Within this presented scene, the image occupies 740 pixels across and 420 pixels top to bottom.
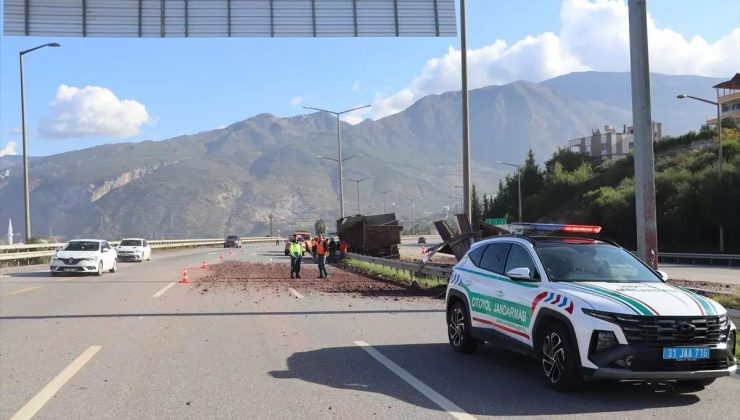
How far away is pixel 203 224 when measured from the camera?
629 ft

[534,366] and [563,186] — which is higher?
[563,186]

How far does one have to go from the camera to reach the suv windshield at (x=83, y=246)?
27984 mm

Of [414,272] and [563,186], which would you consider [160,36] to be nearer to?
[414,272]

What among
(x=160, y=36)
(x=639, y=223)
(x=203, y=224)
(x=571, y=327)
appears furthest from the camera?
(x=203, y=224)

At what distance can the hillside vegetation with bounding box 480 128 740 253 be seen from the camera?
52062mm

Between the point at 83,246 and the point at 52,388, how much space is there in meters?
22.3

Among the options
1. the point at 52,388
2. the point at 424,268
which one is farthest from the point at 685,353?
the point at 424,268

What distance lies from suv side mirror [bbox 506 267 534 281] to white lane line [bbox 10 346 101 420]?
5.08m

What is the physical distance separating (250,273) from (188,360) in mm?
20116

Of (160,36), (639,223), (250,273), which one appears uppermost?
(160,36)

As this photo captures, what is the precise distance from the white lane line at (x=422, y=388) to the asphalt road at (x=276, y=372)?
0.01 meters

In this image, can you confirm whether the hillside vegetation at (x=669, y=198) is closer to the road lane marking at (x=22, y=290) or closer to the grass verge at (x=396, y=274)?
the grass verge at (x=396, y=274)

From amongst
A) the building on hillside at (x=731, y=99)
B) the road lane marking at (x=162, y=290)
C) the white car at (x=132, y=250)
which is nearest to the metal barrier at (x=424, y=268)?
the road lane marking at (x=162, y=290)

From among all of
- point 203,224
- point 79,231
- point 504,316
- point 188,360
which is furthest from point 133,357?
point 79,231
